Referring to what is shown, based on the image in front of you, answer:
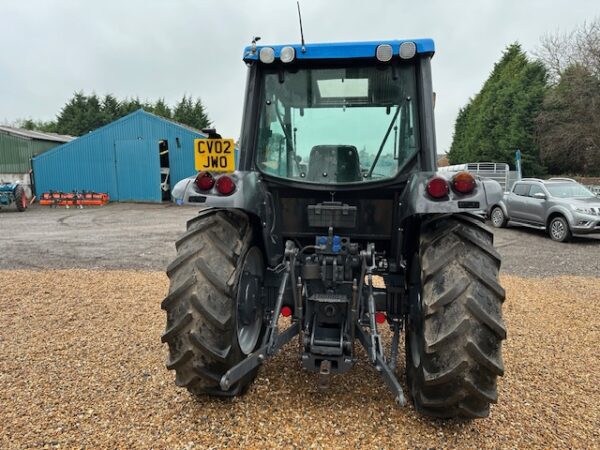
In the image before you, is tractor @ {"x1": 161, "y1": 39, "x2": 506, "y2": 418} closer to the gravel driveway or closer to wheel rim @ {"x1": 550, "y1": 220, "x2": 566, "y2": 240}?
the gravel driveway

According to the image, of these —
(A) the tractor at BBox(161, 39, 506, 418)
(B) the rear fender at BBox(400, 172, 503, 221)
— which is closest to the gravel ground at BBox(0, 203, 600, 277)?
(A) the tractor at BBox(161, 39, 506, 418)

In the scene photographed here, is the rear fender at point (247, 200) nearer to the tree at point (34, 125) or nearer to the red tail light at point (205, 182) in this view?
the red tail light at point (205, 182)

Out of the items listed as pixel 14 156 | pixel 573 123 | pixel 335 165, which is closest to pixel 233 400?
pixel 335 165

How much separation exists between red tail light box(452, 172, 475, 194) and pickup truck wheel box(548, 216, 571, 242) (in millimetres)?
9768

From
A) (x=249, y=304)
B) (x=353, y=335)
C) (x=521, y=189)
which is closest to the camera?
(x=353, y=335)

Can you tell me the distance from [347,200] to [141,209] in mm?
18194

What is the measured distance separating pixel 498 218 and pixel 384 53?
12185mm

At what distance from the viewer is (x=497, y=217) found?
13508mm

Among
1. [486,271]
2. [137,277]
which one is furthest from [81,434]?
[137,277]

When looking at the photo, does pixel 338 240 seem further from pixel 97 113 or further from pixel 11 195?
pixel 97 113

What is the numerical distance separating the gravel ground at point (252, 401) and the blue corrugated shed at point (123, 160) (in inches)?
732

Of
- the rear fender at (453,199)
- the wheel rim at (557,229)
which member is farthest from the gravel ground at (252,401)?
the wheel rim at (557,229)

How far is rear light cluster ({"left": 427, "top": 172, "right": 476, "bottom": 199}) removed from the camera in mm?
2445

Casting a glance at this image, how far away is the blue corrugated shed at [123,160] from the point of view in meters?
22.2
